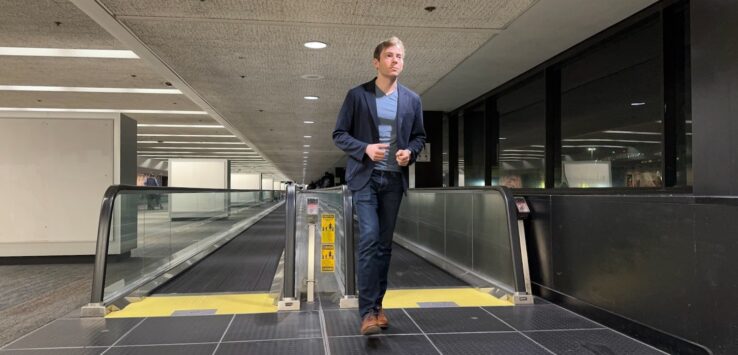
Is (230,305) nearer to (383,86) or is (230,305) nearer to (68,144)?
(383,86)

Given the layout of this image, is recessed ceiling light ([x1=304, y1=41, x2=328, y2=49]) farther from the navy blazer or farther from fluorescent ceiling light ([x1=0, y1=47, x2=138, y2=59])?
the navy blazer

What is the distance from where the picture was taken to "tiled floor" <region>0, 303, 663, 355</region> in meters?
3.34

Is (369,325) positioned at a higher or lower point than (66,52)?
lower

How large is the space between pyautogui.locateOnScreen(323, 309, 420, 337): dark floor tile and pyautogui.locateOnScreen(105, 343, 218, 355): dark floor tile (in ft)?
2.67

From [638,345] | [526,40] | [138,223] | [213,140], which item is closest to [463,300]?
[638,345]

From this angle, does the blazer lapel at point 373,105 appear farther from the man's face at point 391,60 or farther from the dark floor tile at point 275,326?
the dark floor tile at point 275,326

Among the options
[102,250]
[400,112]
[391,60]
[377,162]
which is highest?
[391,60]

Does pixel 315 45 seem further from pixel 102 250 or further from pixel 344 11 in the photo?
pixel 102 250

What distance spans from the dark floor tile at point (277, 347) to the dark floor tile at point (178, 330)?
221 mm

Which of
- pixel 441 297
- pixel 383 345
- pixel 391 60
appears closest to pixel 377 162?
pixel 391 60

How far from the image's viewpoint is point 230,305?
182 inches

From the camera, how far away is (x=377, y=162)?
3.32 metres

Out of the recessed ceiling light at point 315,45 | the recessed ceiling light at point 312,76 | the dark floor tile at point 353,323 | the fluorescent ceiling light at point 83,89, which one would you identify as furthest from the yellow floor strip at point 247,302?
the fluorescent ceiling light at point 83,89

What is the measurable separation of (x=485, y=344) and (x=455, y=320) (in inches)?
25.5
